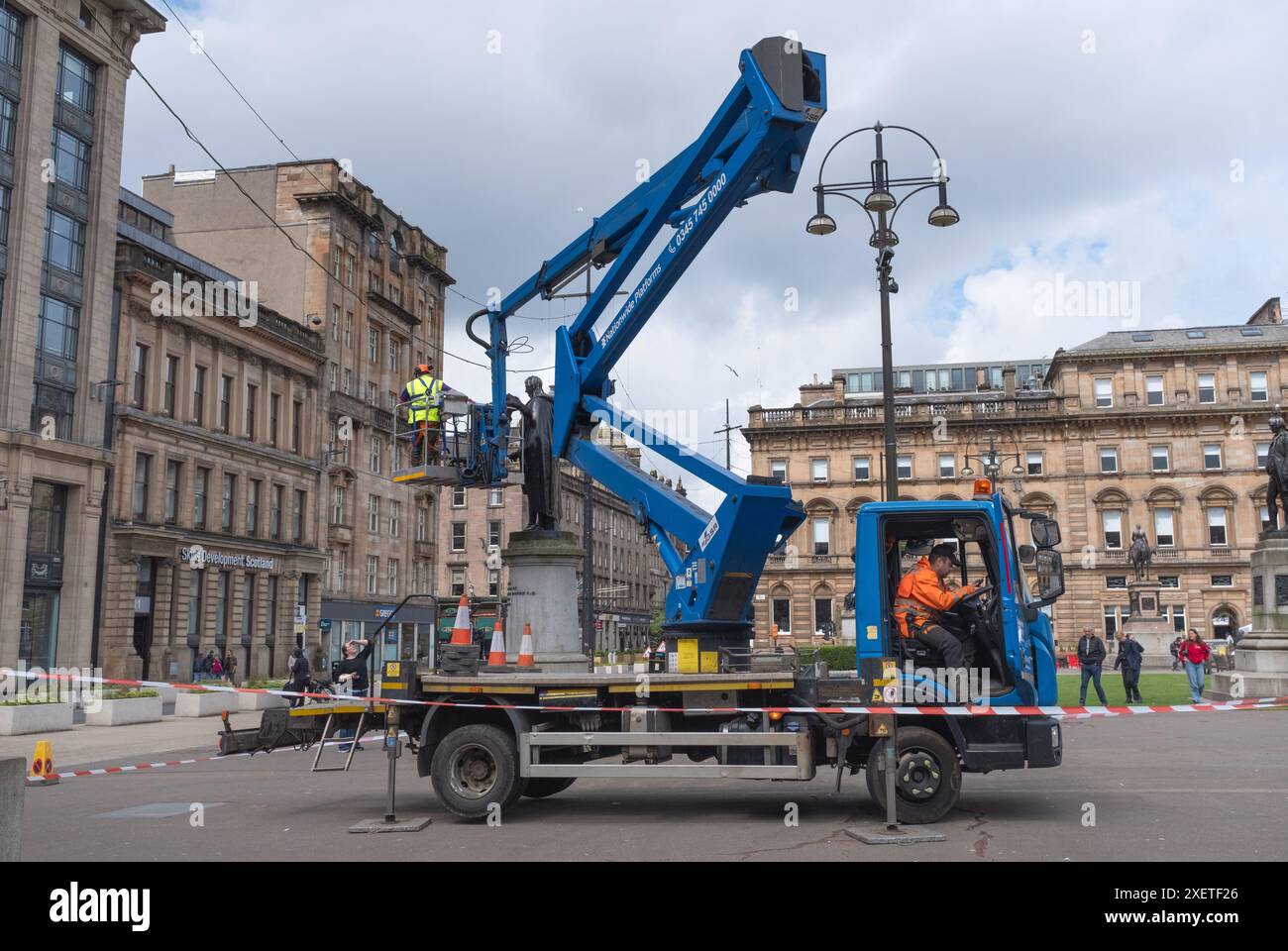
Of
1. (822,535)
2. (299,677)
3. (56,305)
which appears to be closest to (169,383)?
(56,305)

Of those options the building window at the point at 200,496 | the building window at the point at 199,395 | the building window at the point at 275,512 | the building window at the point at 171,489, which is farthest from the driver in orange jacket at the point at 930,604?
the building window at the point at 275,512

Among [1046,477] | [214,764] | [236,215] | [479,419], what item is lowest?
[214,764]

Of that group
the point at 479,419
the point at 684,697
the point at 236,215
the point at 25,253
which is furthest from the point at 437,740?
the point at 236,215

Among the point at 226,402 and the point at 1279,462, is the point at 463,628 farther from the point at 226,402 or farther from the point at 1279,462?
the point at 226,402

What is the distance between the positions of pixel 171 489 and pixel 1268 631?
36557 mm

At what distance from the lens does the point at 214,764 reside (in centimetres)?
1619

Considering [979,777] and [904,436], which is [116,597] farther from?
→ [904,436]

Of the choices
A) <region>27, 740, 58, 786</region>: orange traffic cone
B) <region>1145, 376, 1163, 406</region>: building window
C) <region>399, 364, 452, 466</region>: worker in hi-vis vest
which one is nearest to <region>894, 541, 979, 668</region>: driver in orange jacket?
<region>399, 364, 452, 466</region>: worker in hi-vis vest

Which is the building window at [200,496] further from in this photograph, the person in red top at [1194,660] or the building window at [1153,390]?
the building window at [1153,390]

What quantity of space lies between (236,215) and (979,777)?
50.5 metres

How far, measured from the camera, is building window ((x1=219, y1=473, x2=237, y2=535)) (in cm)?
4541

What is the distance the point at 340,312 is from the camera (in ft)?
182

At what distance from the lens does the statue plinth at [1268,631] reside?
2419cm
